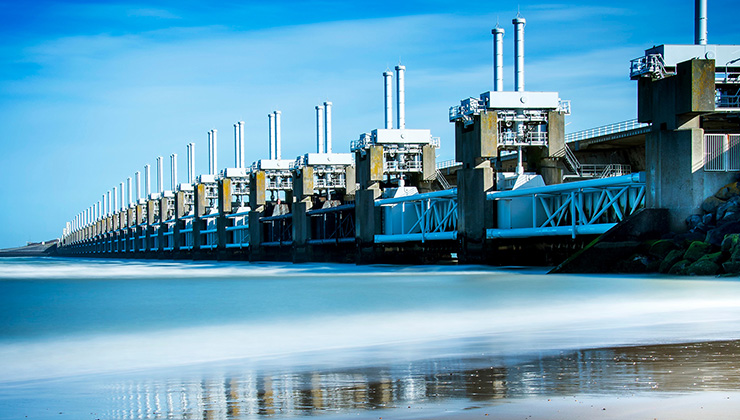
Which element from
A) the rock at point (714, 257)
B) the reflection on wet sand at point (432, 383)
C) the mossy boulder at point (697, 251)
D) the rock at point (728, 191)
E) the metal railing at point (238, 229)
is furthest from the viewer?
the metal railing at point (238, 229)

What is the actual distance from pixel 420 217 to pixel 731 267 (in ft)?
91.3

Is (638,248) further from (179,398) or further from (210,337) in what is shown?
(179,398)

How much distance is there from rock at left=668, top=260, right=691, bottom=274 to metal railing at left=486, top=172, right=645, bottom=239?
5902 millimetres

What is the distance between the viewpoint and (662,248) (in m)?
26.4

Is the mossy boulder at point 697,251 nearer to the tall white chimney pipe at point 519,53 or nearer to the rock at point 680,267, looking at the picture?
A: the rock at point 680,267

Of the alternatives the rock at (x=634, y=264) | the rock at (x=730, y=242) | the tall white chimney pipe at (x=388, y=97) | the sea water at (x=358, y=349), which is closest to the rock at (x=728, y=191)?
the rock at (x=634, y=264)

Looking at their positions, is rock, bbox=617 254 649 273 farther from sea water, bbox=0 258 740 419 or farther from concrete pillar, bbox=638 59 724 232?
sea water, bbox=0 258 740 419

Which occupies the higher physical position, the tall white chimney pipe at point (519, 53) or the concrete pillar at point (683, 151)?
the tall white chimney pipe at point (519, 53)

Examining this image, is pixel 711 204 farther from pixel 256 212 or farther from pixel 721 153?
pixel 256 212

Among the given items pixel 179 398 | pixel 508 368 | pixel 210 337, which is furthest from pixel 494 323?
pixel 179 398

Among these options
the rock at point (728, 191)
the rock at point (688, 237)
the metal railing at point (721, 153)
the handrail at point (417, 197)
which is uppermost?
the metal railing at point (721, 153)

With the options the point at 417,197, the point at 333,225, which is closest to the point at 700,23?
the point at 417,197

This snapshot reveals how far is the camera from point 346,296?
2191cm

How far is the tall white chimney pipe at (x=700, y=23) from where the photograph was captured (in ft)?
110
